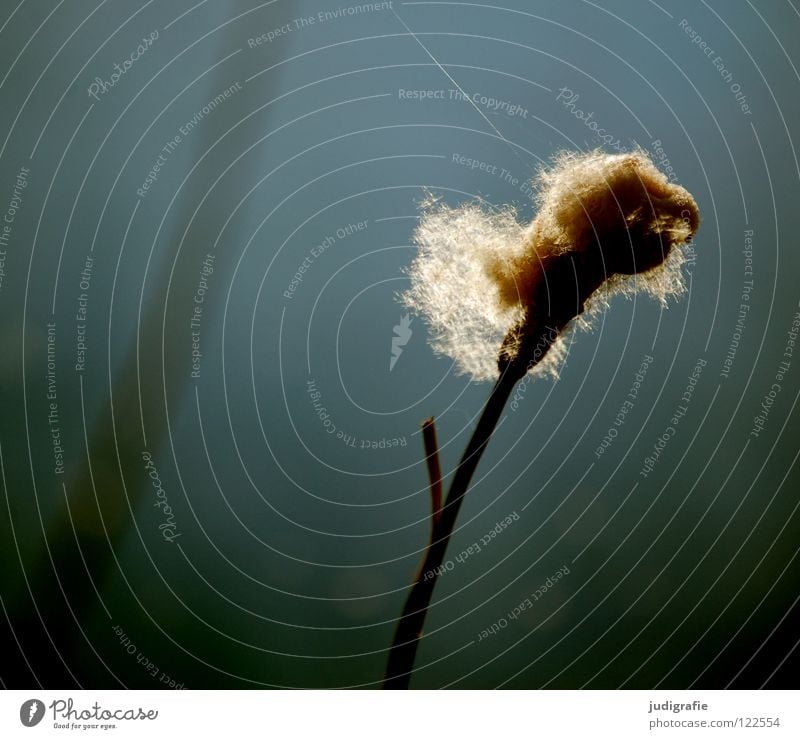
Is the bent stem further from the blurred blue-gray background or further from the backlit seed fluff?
the blurred blue-gray background

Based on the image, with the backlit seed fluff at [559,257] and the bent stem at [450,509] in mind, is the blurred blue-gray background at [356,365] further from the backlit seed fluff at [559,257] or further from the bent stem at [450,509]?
the bent stem at [450,509]

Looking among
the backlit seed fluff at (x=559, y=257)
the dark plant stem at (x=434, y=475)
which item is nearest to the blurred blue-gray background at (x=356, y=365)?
the backlit seed fluff at (x=559, y=257)

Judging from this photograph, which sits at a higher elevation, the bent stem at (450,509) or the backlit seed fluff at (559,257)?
the backlit seed fluff at (559,257)

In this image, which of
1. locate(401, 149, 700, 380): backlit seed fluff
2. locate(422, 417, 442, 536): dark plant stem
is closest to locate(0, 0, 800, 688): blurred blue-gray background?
locate(401, 149, 700, 380): backlit seed fluff

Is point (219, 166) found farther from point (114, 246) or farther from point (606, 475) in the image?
point (606, 475)
